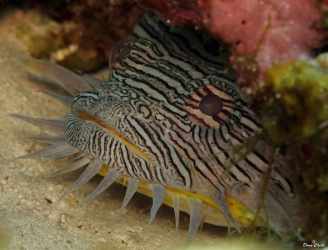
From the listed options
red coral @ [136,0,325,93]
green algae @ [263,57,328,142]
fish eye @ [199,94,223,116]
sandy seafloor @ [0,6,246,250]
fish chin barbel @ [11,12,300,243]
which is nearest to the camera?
green algae @ [263,57,328,142]

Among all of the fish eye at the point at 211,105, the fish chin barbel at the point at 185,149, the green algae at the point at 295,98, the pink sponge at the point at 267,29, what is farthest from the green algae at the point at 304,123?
the fish eye at the point at 211,105

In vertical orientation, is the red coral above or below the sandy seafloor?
above

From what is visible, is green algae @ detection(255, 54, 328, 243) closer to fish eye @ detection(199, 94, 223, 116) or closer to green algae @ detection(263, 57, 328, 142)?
green algae @ detection(263, 57, 328, 142)

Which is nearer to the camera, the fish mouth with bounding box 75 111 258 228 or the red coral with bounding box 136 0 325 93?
the red coral with bounding box 136 0 325 93

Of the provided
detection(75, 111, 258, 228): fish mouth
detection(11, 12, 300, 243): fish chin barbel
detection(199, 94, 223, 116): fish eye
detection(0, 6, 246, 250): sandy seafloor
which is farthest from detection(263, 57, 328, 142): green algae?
A: detection(0, 6, 246, 250): sandy seafloor

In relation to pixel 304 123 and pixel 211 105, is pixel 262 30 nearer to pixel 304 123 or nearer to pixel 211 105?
pixel 304 123

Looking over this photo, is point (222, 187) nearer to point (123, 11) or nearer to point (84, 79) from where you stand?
point (84, 79)

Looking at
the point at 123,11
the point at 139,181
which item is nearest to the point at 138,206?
the point at 139,181
